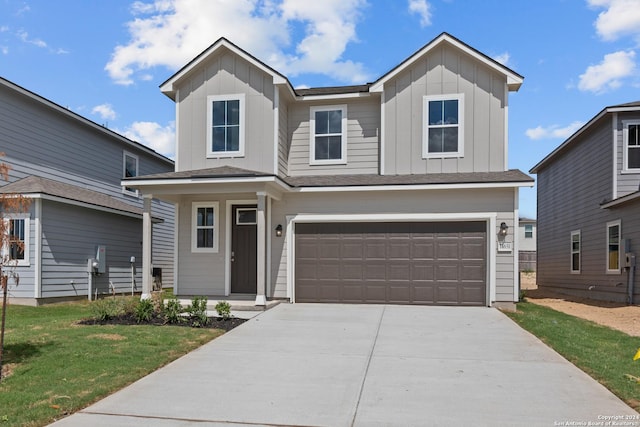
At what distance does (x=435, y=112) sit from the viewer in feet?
41.6

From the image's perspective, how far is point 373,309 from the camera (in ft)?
37.0

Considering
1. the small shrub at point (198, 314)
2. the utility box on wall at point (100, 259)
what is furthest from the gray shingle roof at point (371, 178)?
the utility box on wall at point (100, 259)

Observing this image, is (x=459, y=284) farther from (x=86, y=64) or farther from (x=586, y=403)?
(x=86, y=64)

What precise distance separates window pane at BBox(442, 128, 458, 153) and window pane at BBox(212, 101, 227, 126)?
5.69 meters

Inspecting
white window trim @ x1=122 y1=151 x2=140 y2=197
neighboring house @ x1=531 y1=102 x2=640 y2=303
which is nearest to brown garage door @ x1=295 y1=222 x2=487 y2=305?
neighboring house @ x1=531 y1=102 x2=640 y2=303

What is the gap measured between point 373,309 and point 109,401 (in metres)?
7.15

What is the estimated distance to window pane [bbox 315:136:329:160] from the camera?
44.3 feet

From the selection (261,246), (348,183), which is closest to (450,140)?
(348,183)

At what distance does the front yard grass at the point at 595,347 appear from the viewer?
5494 mm

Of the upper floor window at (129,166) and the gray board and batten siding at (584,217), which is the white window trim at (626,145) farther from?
the upper floor window at (129,166)

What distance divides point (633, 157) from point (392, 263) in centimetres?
835

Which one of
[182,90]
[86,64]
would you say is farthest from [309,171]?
[86,64]

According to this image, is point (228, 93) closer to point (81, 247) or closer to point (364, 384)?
point (81, 247)

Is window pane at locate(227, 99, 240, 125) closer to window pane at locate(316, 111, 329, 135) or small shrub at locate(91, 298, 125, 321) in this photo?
window pane at locate(316, 111, 329, 135)
